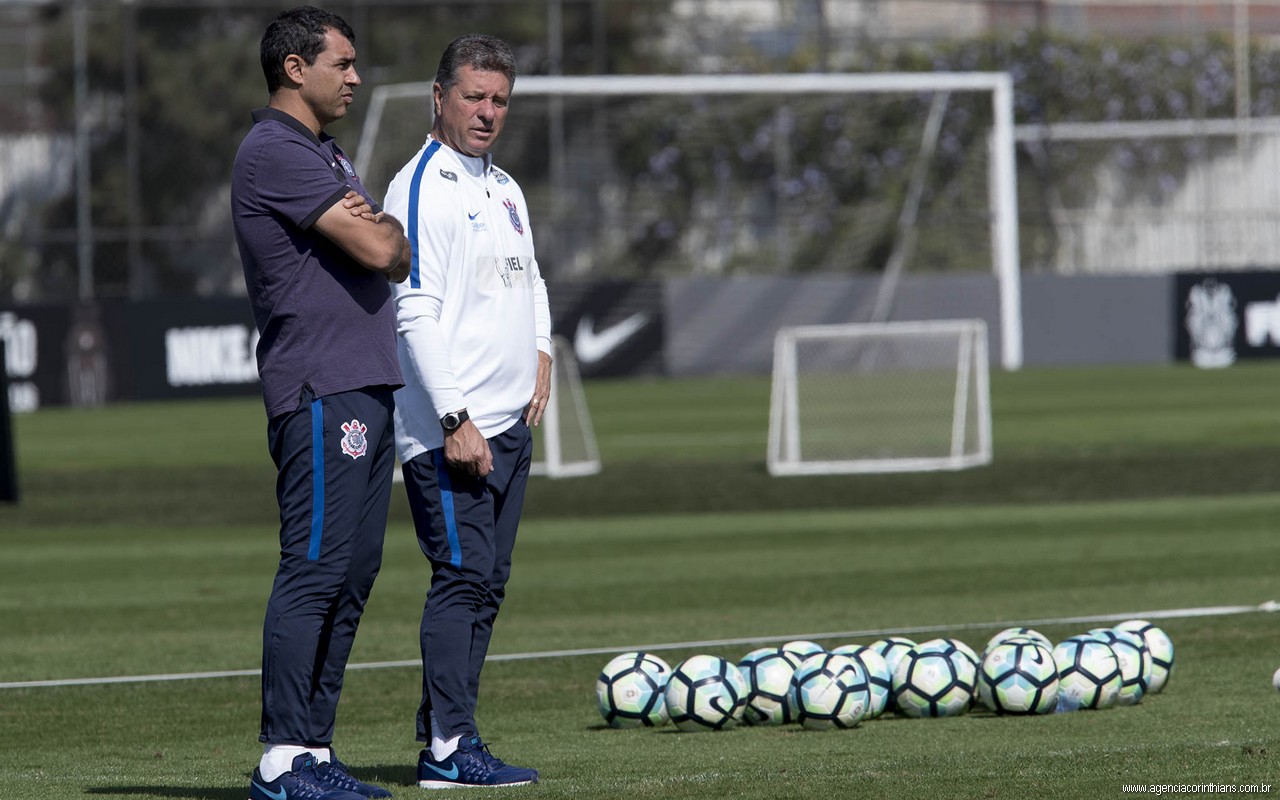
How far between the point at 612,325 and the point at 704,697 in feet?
82.2

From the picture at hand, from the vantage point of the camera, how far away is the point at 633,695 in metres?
6.85

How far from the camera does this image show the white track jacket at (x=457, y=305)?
5.57 metres

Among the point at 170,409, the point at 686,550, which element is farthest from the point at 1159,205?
the point at 686,550

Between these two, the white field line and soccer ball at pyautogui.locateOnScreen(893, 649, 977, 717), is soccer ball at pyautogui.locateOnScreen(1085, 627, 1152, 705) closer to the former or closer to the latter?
soccer ball at pyautogui.locateOnScreen(893, 649, 977, 717)

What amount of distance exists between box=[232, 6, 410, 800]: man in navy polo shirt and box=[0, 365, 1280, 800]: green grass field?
461 millimetres

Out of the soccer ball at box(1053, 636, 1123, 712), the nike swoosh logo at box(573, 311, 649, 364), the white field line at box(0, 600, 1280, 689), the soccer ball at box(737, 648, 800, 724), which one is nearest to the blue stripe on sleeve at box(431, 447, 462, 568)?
the soccer ball at box(737, 648, 800, 724)

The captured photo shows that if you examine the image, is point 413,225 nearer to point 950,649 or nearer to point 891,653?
point 891,653

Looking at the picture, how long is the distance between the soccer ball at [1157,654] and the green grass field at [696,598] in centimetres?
11

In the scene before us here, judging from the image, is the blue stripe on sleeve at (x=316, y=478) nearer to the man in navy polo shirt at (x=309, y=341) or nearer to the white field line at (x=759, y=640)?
the man in navy polo shirt at (x=309, y=341)

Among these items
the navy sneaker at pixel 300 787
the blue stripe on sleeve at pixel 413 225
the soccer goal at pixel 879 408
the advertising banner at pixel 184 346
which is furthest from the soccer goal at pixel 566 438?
the navy sneaker at pixel 300 787

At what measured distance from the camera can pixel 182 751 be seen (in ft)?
21.8

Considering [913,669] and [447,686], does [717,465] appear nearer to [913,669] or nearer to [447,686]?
[913,669]

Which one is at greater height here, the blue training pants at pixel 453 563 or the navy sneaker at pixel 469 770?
the blue training pants at pixel 453 563

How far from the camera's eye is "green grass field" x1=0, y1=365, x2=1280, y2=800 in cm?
589
